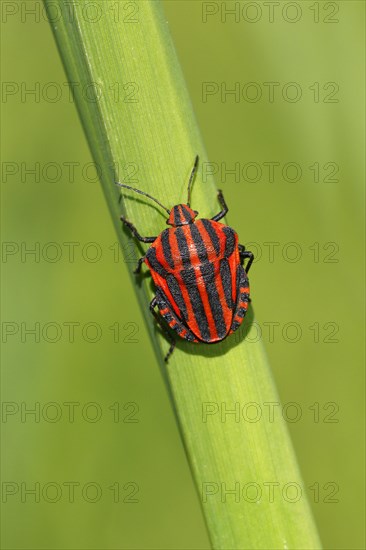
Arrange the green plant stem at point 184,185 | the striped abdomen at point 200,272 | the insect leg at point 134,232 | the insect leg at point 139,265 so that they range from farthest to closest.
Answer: the striped abdomen at point 200,272 < the insect leg at point 139,265 < the insect leg at point 134,232 < the green plant stem at point 184,185

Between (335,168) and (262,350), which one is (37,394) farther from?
(335,168)

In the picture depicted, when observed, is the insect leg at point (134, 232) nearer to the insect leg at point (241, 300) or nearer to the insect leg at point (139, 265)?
the insect leg at point (139, 265)

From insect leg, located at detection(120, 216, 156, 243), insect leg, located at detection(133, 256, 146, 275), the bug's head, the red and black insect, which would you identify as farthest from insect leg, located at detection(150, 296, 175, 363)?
the bug's head

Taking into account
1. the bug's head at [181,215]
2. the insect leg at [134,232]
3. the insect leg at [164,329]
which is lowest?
the insect leg at [164,329]

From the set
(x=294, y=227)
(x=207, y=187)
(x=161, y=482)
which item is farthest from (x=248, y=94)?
(x=161, y=482)

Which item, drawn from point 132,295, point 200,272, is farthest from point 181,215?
point 132,295

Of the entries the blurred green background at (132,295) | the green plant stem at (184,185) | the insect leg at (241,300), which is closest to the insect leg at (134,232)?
the green plant stem at (184,185)
